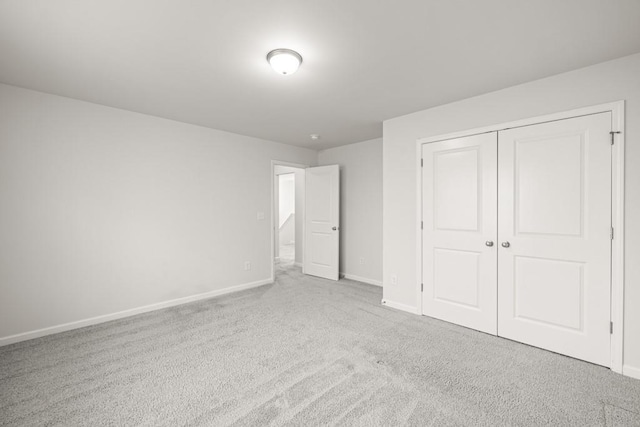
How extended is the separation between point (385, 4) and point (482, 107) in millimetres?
1782

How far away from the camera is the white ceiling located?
64.7 inches

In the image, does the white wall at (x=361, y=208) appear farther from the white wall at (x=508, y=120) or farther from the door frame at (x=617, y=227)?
the door frame at (x=617, y=227)

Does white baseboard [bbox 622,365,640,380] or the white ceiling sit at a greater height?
the white ceiling

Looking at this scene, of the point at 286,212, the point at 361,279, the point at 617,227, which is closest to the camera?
the point at 617,227

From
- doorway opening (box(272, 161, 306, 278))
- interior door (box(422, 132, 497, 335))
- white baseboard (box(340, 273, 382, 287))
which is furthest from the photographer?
doorway opening (box(272, 161, 306, 278))

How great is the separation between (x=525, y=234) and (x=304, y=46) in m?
2.54

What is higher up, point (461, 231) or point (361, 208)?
point (361, 208)

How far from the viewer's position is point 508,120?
2.67 m

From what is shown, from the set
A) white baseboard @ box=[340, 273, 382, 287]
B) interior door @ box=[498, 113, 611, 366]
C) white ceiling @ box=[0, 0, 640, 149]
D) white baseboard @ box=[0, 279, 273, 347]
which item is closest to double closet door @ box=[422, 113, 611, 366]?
interior door @ box=[498, 113, 611, 366]

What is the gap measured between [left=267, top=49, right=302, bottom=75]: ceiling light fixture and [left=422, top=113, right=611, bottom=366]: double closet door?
73.6 inches

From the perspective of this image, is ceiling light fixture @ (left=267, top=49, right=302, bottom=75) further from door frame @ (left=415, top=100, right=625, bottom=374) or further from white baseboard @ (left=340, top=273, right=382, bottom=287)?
white baseboard @ (left=340, top=273, right=382, bottom=287)

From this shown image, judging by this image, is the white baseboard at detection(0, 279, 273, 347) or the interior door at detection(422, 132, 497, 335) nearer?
the white baseboard at detection(0, 279, 273, 347)

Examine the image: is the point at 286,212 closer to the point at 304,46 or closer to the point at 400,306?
the point at 400,306

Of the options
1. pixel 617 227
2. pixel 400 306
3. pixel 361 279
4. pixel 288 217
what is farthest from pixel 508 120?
pixel 288 217
